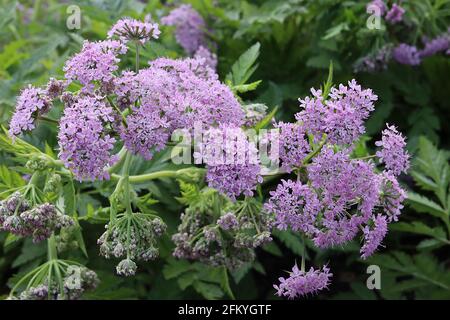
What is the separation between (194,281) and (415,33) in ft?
7.42

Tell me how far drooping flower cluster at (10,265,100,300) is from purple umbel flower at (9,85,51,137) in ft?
2.10

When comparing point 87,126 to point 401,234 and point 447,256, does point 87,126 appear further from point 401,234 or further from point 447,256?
point 447,256

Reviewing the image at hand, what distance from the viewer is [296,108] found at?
4.51 meters

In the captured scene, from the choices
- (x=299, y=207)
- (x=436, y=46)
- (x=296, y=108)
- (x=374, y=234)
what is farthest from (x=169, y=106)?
(x=436, y=46)

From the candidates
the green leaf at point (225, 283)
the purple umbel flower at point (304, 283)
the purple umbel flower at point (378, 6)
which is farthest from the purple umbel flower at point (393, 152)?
the purple umbel flower at point (378, 6)

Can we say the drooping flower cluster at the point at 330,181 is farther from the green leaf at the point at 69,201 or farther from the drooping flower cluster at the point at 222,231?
the green leaf at the point at 69,201

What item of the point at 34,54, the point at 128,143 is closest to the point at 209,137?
the point at 128,143

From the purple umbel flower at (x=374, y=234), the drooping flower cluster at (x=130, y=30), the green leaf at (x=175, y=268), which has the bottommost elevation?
the purple umbel flower at (x=374, y=234)

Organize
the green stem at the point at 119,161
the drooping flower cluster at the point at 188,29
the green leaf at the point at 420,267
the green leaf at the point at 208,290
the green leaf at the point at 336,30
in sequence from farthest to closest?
the drooping flower cluster at the point at 188,29 → the green leaf at the point at 336,30 → the green leaf at the point at 420,267 → the green leaf at the point at 208,290 → the green stem at the point at 119,161

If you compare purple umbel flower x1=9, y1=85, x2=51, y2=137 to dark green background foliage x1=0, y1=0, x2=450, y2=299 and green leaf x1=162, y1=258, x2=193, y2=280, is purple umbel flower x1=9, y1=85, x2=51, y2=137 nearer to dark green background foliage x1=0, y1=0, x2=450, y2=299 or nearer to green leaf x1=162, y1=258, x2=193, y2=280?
dark green background foliage x1=0, y1=0, x2=450, y2=299

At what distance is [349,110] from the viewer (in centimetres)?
260

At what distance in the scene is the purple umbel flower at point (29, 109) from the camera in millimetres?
2695

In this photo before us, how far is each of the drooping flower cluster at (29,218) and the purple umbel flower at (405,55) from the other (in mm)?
2683

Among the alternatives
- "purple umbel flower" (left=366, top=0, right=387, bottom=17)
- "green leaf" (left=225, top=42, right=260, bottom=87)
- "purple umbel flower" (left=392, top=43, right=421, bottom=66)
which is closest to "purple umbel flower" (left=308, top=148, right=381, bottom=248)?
"green leaf" (left=225, top=42, right=260, bottom=87)
